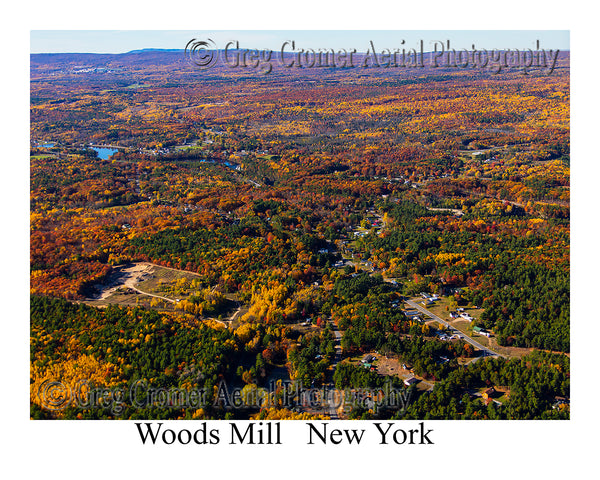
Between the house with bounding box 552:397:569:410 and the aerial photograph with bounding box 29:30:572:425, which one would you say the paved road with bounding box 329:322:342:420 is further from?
the house with bounding box 552:397:569:410

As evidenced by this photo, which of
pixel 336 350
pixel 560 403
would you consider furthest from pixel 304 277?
pixel 560 403

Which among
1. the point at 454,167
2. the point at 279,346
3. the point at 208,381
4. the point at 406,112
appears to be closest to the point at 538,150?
the point at 454,167

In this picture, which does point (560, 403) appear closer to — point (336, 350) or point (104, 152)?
point (336, 350)

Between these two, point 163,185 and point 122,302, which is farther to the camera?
point 163,185

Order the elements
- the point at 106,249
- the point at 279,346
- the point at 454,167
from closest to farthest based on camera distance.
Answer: the point at 279,346
the point at 106,249
the point at 454,167

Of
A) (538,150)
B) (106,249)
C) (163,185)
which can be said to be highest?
(538,150)

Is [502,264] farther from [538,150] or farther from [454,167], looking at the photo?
[538,150]

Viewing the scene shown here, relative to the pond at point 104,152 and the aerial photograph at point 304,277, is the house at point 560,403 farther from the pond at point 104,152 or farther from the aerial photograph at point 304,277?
the pond at point 104,152

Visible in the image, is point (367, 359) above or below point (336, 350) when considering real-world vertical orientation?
below
